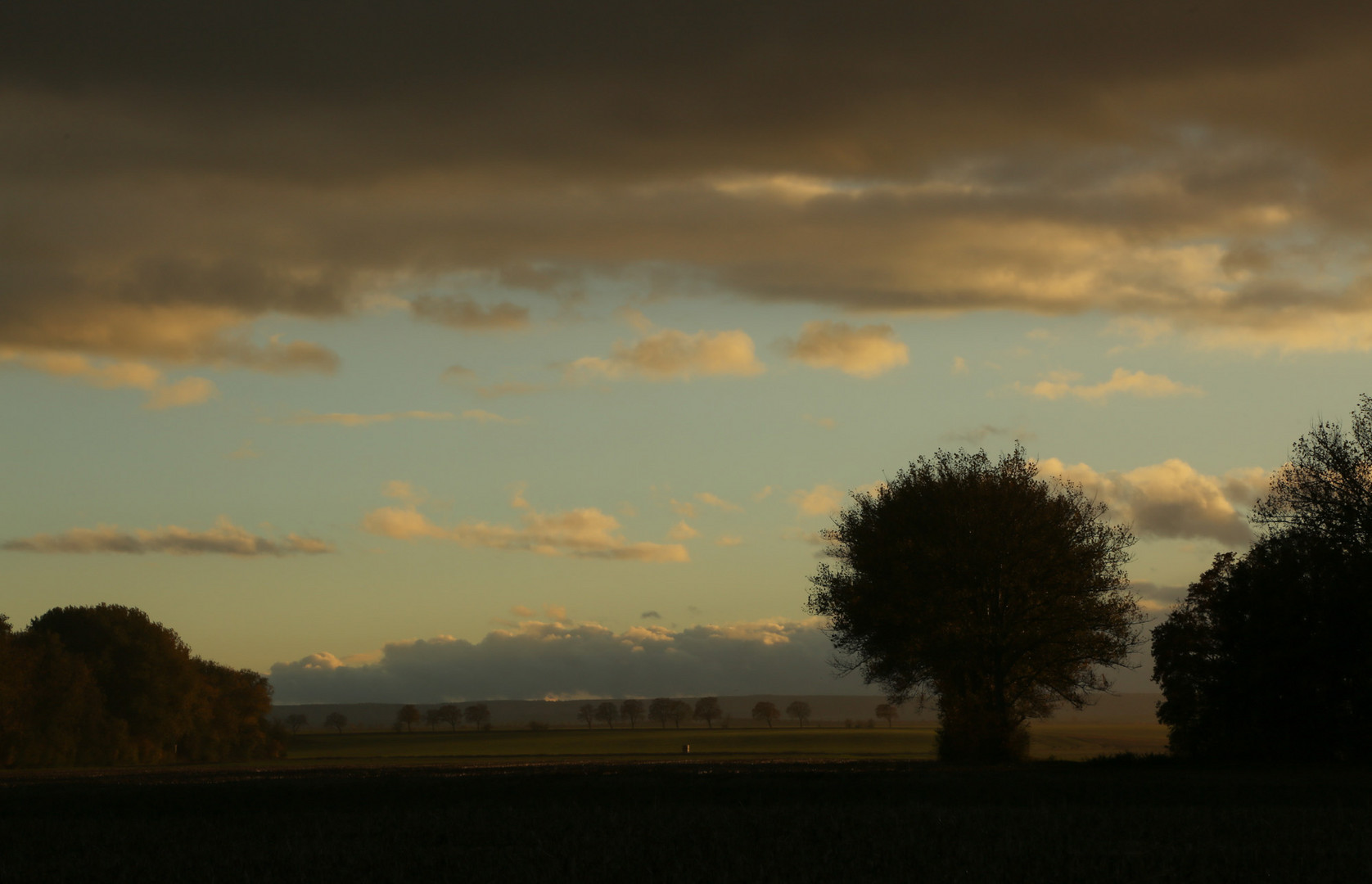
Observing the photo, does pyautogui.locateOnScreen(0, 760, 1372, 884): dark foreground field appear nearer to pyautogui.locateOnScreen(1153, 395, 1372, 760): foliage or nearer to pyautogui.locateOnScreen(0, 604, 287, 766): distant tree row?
pyautogui.locateOnScreen(1153, 395, 1372, 760): foliage

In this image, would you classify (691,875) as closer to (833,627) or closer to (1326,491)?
(833,627)

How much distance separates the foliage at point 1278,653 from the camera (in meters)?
52.2

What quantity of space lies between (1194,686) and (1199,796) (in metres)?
22.9

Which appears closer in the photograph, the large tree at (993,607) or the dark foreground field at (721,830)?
the dark foreground field at (721,830)

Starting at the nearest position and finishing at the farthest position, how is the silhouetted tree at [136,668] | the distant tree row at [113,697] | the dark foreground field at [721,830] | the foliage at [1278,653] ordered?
the dark foreground field at [721,830], the foliage at [1278,653], the distant tree row at [113,697], the silhouetted tree at [136,668]

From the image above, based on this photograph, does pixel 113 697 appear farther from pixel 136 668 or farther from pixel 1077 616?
pixel 1077 616

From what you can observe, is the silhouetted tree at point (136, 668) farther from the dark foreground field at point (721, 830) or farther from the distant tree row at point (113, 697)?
the dark foreground field at point (721, 830)

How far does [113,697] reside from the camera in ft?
387

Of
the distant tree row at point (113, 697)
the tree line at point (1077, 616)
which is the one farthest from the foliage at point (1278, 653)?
the distant tree row at point (113, 697)

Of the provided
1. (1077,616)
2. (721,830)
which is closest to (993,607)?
(1077,616)

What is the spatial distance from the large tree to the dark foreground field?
49.4 ft

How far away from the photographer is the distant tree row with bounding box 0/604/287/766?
10356cm

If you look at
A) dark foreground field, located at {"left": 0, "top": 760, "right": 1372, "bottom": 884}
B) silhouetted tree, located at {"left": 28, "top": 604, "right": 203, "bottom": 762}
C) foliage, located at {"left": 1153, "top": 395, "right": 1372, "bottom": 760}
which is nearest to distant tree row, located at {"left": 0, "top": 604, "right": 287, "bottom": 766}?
silhouetted tree, located at {"left": 28, "top": 604, "right": 203, "bottom": 762}

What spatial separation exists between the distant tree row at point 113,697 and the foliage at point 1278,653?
9028cm
